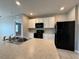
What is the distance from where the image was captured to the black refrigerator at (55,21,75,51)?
4.65 meters

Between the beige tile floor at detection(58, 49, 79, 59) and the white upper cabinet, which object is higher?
the white upper cabinet

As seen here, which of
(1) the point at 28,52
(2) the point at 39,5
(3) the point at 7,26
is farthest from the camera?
(3) the point at 7,26

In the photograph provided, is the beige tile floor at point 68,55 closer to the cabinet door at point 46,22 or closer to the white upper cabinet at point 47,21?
the white upper cabinet at point 47,21

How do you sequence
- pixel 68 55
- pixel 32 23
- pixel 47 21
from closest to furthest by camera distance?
1. pixel 68 55
2. pixel 47 21
3. pixel 32 23

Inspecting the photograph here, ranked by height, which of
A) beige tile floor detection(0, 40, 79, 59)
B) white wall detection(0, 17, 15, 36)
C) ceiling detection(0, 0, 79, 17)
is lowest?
beige tile floor detection(0, 40, 79, 59)

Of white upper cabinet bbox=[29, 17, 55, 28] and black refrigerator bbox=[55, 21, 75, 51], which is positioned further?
white upper cabinet bbox=[29, 17, 55, 28]

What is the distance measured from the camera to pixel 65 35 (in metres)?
4.84

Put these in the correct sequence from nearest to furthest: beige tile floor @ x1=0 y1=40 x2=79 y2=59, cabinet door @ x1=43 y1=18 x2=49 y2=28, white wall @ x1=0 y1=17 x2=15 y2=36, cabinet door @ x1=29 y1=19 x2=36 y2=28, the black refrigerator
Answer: beige tile floor @ x1=0 y1=40 x2=79 y2=59 → the black refrigerator → cabinet door @ x1=43 y1=18 x2=49 y2=28 → cabinet door @ x1=29 y1=19 x2=36 y2=28 → white wall @ x1=0 y1=17 x2=15 y2=36

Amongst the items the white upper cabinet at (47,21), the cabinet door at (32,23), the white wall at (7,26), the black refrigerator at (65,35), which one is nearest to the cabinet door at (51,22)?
the white upper cabinet at (47,21)

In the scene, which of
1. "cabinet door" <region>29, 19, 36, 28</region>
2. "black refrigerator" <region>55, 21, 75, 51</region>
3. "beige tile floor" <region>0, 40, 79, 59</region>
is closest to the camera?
"beige tile floor" <region>0, 40, 79, 59</region>

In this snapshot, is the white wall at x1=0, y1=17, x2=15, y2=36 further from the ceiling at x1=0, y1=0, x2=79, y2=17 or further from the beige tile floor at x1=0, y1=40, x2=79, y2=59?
the beige tile floor at x1=0, y1=40, x2=79, y2=59

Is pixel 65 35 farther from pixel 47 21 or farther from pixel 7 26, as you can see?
pixel 7 26

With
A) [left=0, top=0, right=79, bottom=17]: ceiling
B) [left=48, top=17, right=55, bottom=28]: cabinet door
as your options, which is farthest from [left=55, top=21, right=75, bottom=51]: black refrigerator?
[left=0, top=0, right=79, bottom=17]: ceiling

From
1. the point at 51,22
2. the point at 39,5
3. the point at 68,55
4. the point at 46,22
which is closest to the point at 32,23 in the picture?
the point at 46,22
